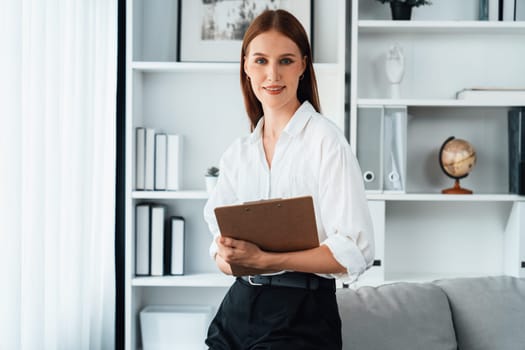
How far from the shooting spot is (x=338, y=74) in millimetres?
2883

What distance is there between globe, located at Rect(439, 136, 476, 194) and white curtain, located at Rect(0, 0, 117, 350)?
1.44 meters

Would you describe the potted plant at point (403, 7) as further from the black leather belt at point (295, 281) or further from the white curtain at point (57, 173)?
the black leather belt at point (295, 281)

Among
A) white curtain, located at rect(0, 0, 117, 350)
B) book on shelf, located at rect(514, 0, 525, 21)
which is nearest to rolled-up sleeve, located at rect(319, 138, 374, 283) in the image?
→ white curtain, located at rect(0, 0, 117, 350)

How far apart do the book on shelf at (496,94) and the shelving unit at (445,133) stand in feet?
0.69

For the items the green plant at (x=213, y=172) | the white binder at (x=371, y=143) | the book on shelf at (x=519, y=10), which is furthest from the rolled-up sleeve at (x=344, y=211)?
the book on shelf at (x=519, y=10)

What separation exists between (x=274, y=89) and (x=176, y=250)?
5.68ft

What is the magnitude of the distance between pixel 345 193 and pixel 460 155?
177 cm

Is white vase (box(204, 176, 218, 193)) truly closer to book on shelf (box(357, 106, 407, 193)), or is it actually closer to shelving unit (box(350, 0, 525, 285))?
book on shelf (box(357, 106, 407, 193))

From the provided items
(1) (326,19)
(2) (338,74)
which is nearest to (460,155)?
(2) (338,74)

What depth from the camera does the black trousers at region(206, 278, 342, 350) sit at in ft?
4.25

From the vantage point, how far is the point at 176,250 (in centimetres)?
301

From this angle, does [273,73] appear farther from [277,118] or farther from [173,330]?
[173,330]

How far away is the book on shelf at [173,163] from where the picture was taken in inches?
117

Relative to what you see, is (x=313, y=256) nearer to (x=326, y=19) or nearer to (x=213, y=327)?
(x=213, y=327)
